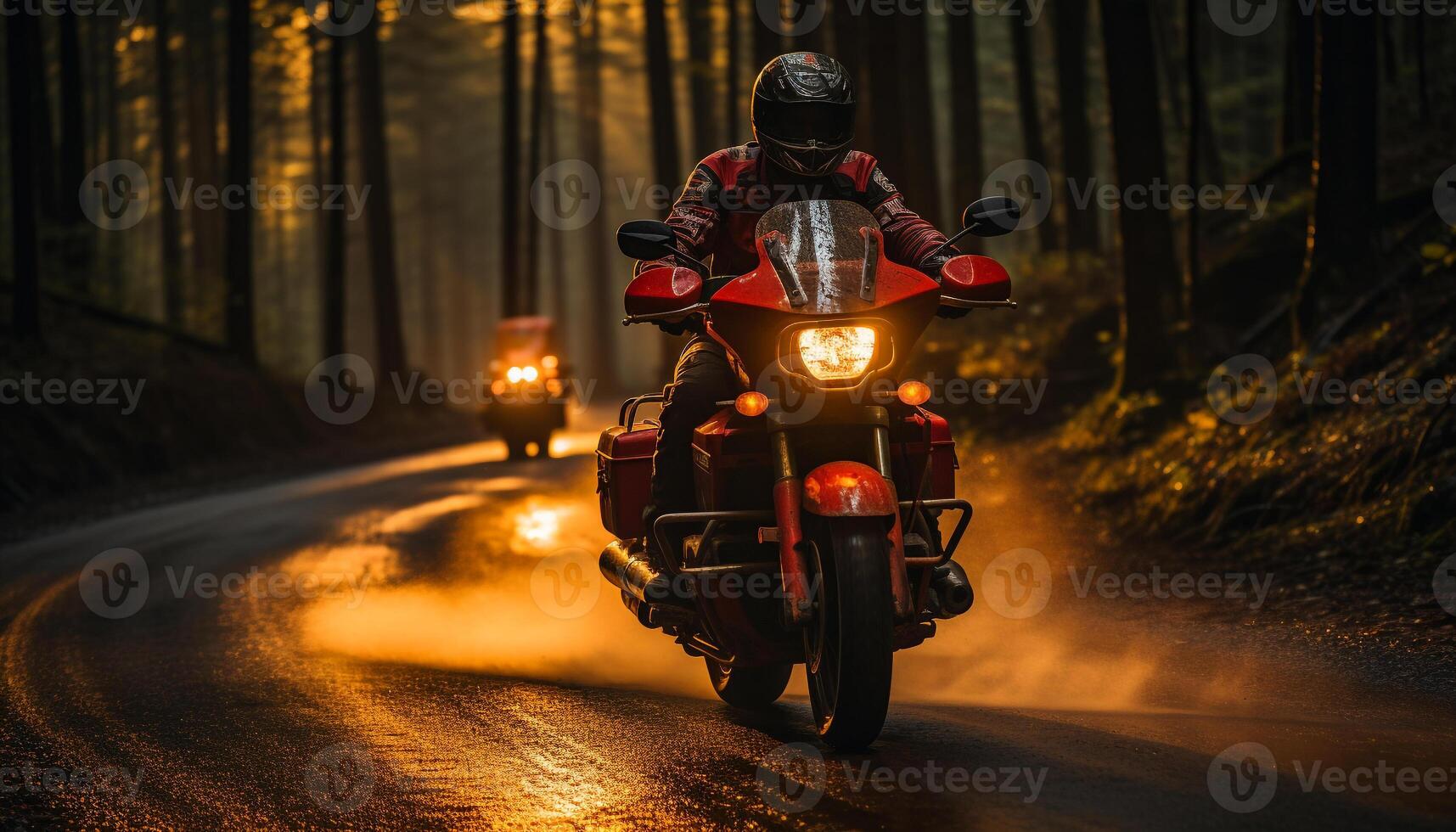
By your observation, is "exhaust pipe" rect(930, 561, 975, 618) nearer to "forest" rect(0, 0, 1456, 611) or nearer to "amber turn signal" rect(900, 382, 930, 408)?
"amber turn signal" rect(900, 382, 930, 408)

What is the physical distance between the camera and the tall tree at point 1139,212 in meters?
14.4

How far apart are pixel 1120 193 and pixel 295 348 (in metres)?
46.7

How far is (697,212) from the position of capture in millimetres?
6215

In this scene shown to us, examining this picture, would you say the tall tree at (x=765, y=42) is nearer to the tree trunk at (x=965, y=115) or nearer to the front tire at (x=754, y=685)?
the tree trunk at (x=965, y=115)

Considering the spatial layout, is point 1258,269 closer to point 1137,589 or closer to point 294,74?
point 1137,589

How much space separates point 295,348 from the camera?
5656cm

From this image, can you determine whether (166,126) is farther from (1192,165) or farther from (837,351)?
(837,351)

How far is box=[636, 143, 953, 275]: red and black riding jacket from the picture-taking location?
619 cm

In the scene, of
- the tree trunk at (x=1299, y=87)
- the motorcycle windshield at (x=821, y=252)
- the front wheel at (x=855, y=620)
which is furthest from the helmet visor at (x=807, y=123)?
the tree trunk at (x=1299, y=87)

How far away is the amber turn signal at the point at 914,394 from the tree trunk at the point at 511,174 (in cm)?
3290

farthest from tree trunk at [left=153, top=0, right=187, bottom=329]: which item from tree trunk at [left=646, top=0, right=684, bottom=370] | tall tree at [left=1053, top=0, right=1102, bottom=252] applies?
tall tree at [left=1053, top=0, right=1102, bottom=252]

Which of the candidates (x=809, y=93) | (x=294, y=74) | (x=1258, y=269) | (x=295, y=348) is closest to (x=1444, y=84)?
(x=1258, y=269)

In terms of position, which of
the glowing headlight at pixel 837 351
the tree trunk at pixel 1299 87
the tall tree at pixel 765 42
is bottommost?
the glowing headlight at pixel 837 351

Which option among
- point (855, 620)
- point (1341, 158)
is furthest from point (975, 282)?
point (1341, 158)
